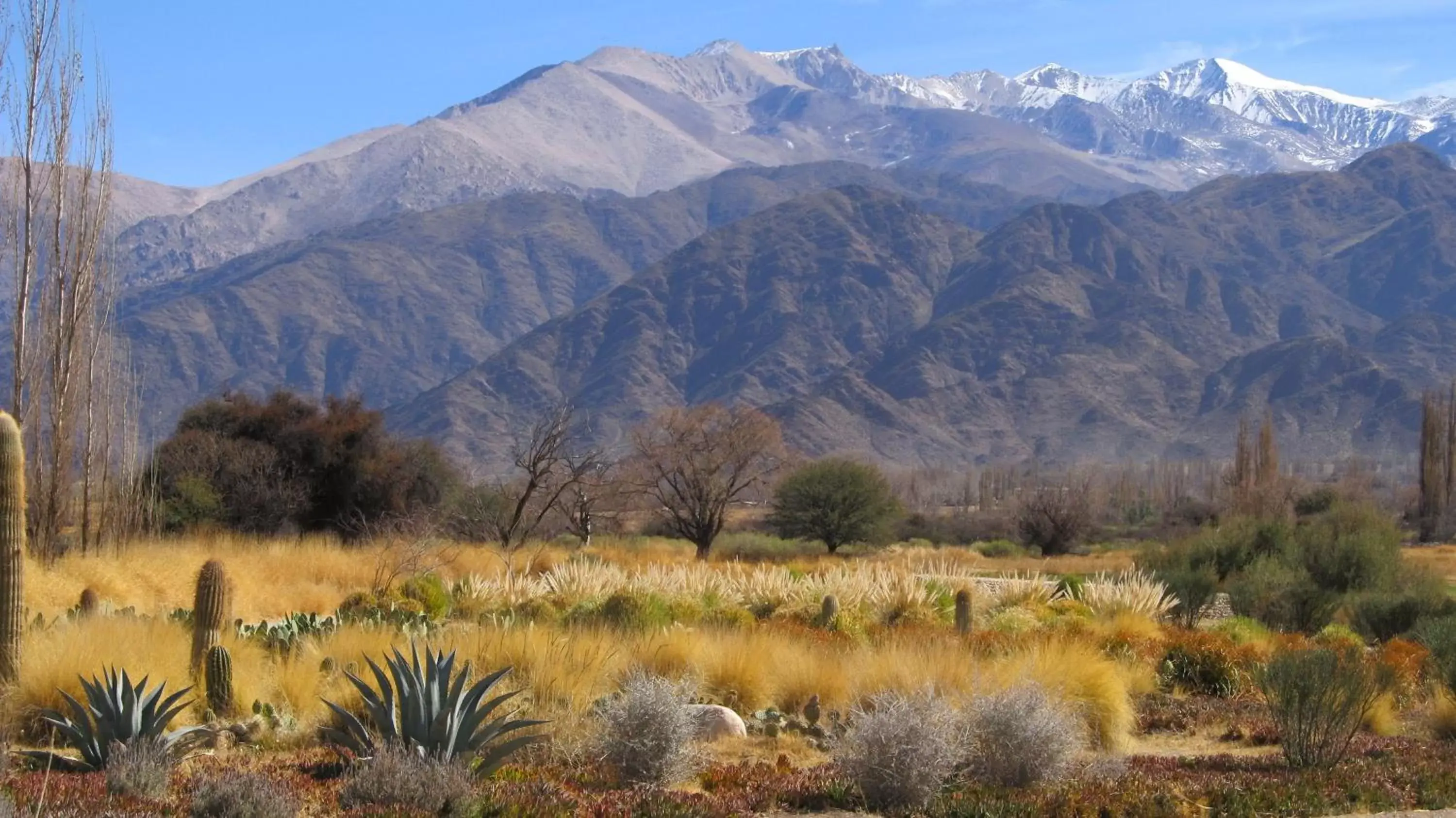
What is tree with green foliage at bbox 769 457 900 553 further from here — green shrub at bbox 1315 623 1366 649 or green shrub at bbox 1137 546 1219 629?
green shrub at bbox 1315 623 1366 649

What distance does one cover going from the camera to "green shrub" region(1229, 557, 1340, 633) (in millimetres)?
22406

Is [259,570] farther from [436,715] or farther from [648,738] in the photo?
[648,738]

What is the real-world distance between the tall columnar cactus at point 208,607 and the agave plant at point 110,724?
214 centimetres

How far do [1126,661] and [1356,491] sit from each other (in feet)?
194

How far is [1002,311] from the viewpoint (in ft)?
607

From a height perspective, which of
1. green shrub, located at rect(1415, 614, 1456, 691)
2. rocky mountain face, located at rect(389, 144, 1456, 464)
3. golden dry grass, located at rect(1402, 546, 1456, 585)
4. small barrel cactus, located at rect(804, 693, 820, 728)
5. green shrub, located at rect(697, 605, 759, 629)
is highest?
rocky mountain face, located at rect(389, 144, 1456, 464)

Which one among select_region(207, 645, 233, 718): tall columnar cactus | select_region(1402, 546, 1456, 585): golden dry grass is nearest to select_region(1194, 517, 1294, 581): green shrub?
select_region(1402, 546, 1456, 585): golden dry grass

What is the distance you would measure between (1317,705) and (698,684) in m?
4.75

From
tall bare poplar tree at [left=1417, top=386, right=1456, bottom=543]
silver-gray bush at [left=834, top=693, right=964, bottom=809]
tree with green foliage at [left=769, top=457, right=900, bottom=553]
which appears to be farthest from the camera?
tall bare poplar tree at [left=1417, top=386, right=1456, bottom=543]

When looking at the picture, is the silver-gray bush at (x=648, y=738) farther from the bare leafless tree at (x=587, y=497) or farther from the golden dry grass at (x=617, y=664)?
the bare leafless tree at (x=587, y=497)

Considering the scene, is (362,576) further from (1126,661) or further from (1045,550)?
(1045,550)

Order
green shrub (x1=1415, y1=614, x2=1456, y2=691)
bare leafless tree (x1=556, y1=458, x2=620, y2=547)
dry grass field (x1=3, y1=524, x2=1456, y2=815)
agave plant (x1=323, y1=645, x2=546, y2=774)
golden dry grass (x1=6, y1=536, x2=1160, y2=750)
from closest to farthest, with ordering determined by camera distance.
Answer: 1. agave plant (x1=323, y1=645, x2=546, y2=774)
2. dry grass field (x1=3, y1=524, x2=1456, y2=815)
3. golden dry grass (x1=6, y1=536, x2=1160, y2=750)
4. green shrub (x1=1415, y1=614, x2=1456, y2=691)
5. bare leafless tree (x1=556, y1=458, x2=620, y2=547)

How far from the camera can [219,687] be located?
10.7 meters

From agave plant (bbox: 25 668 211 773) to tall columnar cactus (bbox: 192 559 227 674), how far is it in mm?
2142
